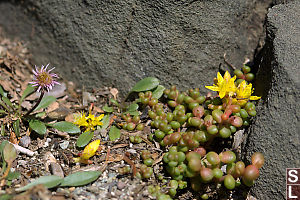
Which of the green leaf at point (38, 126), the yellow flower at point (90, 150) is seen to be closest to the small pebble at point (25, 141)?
the green leaf at point (38, 126)

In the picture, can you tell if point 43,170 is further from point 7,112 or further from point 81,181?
point 7,112

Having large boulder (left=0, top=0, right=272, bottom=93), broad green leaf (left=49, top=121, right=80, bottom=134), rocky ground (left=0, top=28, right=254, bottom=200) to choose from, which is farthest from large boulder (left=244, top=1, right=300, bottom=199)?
broad green leaf (left=49, top=121, right=80, bottom=134)

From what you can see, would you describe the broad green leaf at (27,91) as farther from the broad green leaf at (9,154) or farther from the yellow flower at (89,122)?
the broad green leaf at (9,154)

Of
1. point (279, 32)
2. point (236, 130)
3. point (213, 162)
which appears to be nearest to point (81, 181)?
point (213, 162)

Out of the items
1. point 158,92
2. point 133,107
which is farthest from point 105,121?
point 158,92

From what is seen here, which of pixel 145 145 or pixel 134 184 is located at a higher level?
pixel 145 145
